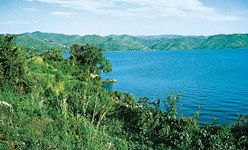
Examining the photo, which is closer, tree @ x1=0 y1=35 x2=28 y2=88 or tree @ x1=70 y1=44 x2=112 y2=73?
tree @ x1=0 y1=35 x2=28 y2=88

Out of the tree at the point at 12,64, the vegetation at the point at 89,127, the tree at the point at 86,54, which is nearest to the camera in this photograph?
the vegetation at the point at 89,127

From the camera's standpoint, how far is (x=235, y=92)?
6475cm

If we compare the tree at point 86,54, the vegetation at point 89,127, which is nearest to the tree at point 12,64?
the vegetation at point 89,127

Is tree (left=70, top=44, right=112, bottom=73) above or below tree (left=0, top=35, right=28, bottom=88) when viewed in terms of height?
below

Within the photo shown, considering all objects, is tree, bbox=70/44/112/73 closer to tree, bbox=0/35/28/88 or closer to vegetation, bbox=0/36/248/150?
tree, bbox=0/35/28/88

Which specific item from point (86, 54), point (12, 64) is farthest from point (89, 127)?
point (86, 54)

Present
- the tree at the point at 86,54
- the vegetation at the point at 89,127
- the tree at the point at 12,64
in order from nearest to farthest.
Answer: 1. the vegetation at the point at 89,127
2. the tree at the point at 12,64
3. the tree at the point at 86,54

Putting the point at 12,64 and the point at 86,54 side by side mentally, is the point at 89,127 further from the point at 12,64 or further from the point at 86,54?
the point at 86,54

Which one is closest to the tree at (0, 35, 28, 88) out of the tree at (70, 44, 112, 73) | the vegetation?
the vegetation

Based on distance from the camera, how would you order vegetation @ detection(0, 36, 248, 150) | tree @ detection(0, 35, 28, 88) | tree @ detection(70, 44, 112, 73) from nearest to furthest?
vegetation @ detection(0, 36, 248, 150), tree @ detection(0, 35, 28, 88), tree @ detection(70, 44, 112, 73)

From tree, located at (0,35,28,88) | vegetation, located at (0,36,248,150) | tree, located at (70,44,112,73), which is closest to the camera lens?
vegetation, located at (0,36,248,150)

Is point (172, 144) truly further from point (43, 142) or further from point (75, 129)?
point (43, 142)

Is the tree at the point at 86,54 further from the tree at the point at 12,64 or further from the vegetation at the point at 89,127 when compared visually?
the vegetation at the point at 89,127

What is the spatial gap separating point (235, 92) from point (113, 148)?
59979mm
